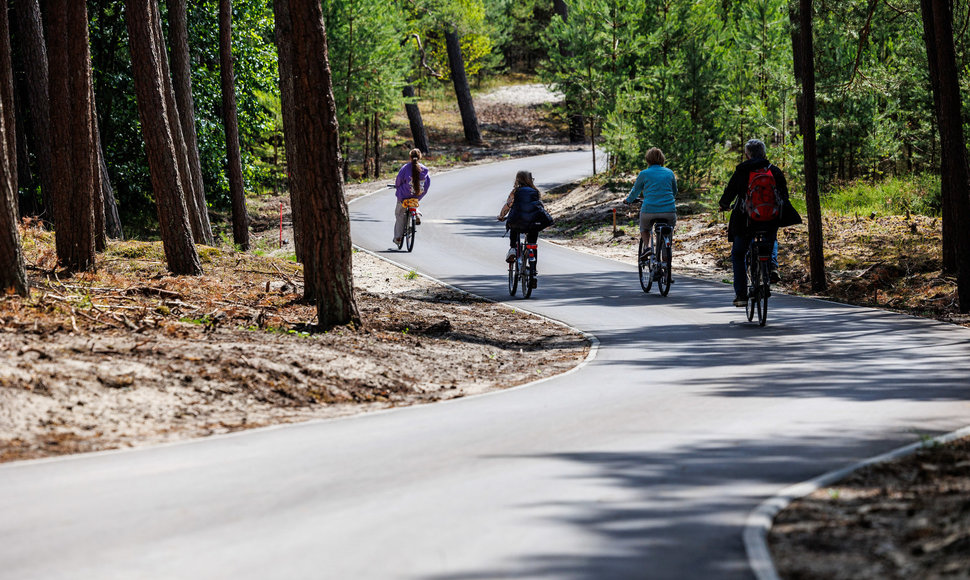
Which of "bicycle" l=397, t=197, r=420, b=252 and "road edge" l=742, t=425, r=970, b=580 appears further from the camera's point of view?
"bicycle" l=397, t=197, r=420, b=252

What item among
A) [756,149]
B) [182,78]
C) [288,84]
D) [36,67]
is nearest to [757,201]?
[756,149]

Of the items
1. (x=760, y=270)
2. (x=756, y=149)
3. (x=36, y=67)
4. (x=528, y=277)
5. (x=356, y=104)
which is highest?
(x=356, y=104)

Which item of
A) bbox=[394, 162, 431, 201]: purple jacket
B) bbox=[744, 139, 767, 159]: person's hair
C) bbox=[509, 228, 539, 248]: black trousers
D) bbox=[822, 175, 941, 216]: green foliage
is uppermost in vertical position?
bbox=[394, 162, 431, 201]: purple jacket

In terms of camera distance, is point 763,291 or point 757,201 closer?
point 757,201

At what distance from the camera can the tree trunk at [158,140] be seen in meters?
16.6

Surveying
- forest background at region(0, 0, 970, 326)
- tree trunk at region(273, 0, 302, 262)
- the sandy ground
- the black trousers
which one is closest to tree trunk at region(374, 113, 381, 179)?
forest background at region(0, 0, 970, 326)

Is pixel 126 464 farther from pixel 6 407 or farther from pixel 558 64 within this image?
pixel 558 64

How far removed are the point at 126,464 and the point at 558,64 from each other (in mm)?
35997

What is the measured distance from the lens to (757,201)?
45.8 feet

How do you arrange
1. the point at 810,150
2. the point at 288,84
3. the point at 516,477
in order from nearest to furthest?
1. the point at 516,477
2. the point at 810,150
3. the point at 288,84

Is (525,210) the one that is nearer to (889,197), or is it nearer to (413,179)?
(413,179)

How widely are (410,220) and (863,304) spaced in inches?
523

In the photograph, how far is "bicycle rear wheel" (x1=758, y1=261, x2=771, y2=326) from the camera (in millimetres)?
14023

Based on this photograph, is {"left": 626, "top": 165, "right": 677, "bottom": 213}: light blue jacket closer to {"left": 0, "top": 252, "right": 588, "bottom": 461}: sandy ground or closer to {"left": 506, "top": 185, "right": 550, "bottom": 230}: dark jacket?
{"left": 506, "top": 185, "right": 550, "bottom": 230}: dark jacket
